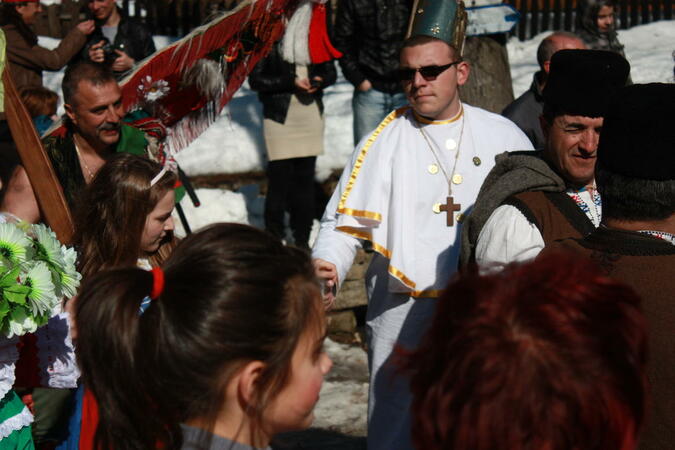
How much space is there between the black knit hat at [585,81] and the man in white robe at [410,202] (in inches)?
32.8

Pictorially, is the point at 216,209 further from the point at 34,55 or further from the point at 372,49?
the point at 372,49

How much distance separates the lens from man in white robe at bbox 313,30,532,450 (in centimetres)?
395

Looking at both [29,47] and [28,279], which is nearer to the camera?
[28,279]

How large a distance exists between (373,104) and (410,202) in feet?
10.7

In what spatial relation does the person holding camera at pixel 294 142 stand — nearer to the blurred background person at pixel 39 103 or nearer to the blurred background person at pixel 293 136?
the blurred background person at pixel 293 136

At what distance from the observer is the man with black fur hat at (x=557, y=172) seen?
2943 millimetres

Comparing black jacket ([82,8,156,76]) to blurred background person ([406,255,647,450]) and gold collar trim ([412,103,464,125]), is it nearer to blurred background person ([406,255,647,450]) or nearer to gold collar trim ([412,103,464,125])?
gold collar trim ([412,103,464,125])

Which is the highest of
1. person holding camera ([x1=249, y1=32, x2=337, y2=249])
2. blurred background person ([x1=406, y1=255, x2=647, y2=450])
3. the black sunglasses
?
blurred background person ([x1=406, y1=255, x2=647, y2=450])

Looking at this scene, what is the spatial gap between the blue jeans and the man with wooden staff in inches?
105

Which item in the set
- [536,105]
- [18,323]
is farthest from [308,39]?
[18,323]

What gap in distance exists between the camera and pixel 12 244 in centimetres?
288

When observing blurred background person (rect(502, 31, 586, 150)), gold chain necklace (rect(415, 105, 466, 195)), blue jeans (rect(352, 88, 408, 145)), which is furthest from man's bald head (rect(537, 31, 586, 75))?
gold chain necklace (rect(415, 105, 466, 195))

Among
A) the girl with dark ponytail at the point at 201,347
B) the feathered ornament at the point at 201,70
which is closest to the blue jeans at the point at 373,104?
the feathered ornament at the point at 201,70

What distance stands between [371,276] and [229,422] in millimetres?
2302
